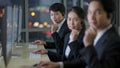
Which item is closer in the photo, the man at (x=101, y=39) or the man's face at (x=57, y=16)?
the man at (x=101, y=39)

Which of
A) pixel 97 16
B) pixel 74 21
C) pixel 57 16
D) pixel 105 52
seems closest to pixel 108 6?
pixel 97 16

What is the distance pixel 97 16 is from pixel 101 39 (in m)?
0.13

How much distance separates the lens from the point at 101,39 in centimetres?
154

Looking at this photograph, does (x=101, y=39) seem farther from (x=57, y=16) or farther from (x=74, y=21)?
(x=57, y=16)

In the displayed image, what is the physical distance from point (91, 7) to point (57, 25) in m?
1.68

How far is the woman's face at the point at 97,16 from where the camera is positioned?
4.91 ft

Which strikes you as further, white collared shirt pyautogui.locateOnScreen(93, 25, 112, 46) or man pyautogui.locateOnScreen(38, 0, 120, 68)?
white collared shirt pyautogui.locateOnScreen(93, 25, 112, 46)

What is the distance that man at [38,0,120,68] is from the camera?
142 centimetres

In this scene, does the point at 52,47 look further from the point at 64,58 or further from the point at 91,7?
the point at 91,7

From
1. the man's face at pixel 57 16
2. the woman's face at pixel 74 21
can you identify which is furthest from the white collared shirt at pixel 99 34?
the man's face at pixel 57 16

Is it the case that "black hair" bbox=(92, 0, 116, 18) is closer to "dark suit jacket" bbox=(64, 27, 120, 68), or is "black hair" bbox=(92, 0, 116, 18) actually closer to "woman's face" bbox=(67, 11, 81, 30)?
"dark suit jacket" bbox=(64, 27, 120, 68)

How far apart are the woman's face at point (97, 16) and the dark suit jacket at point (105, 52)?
62mm

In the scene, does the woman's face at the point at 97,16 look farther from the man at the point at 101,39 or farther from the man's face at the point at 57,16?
the man's face at the point at 57,16

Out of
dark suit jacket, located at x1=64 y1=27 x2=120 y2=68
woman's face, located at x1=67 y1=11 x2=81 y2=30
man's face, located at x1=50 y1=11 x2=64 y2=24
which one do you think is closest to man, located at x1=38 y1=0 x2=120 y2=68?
dark suit jacket, located at x1=64 y1=27 x2=120 y2=68
